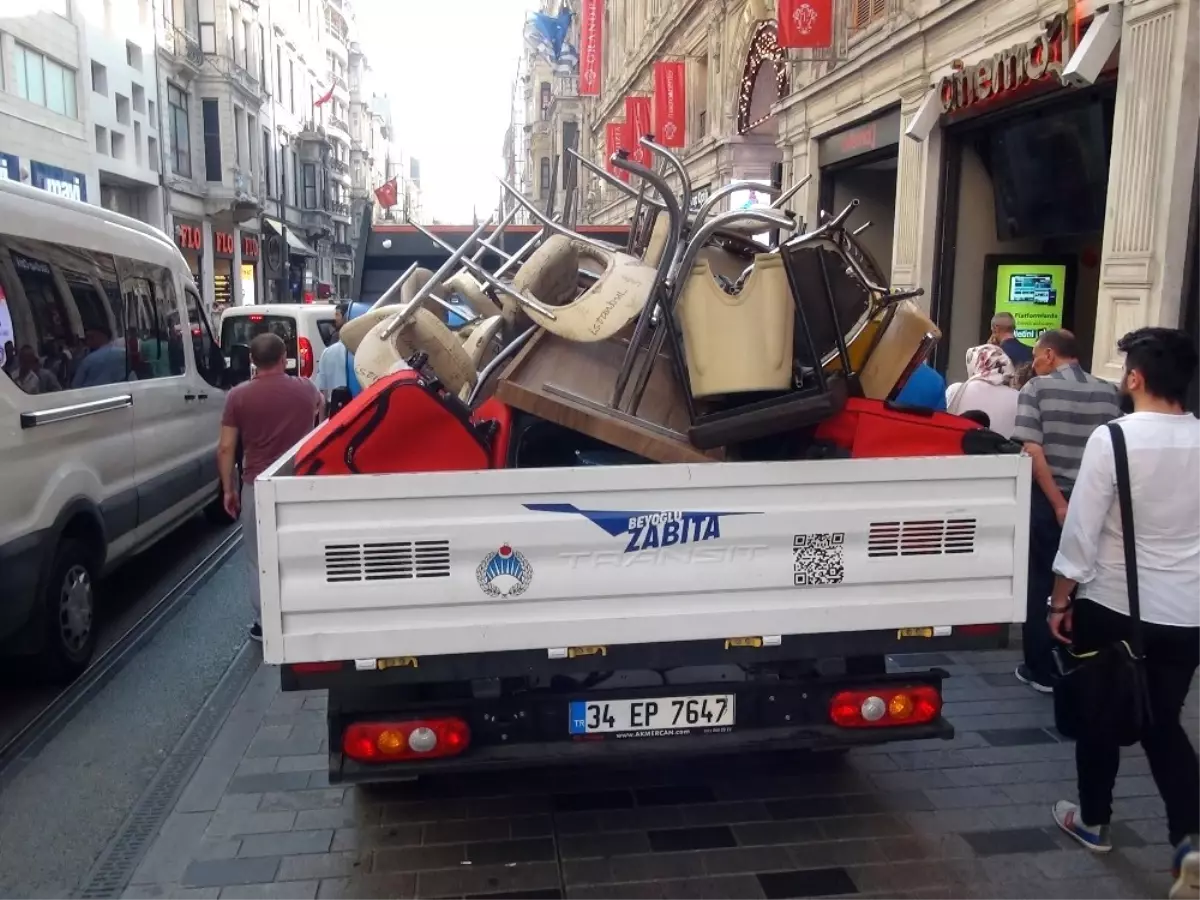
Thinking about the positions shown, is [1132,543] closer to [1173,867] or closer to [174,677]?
[1173,867]

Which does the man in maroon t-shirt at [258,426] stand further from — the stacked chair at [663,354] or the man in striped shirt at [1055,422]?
the man in striped shirt at [1055,422]

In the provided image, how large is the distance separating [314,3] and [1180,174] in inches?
2271

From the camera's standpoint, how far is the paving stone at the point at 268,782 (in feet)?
13.3

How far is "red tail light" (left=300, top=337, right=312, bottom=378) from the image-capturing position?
12750 mm

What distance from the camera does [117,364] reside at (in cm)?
598

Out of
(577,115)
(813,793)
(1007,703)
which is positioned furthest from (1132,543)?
(577,115)

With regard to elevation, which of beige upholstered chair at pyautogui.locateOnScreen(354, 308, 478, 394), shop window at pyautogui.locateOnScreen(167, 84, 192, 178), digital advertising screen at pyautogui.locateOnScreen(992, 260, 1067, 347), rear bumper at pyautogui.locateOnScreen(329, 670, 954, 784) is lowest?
rear bumper at pyautogui.locateOnScreen(329, 670, 954, 784)

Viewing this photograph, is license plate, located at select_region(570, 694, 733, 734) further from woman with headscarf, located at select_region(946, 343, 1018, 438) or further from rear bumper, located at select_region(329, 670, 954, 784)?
woman with headscarf, located at select_region(946, 343, 1018, 438)

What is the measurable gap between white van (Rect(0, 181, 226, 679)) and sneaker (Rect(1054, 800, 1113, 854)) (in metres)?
4.54

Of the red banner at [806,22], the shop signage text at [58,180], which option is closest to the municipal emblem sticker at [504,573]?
the red banner at [806,22]

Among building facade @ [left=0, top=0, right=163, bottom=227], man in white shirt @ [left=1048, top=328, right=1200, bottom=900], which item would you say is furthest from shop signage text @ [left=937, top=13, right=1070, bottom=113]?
building facade @ [left=0, top=0, right=163, bottom=227]

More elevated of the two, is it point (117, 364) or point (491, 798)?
point (117, 364)

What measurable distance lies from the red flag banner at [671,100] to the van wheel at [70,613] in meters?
17.4

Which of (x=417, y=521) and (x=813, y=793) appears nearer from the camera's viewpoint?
(x=417, y=521)
